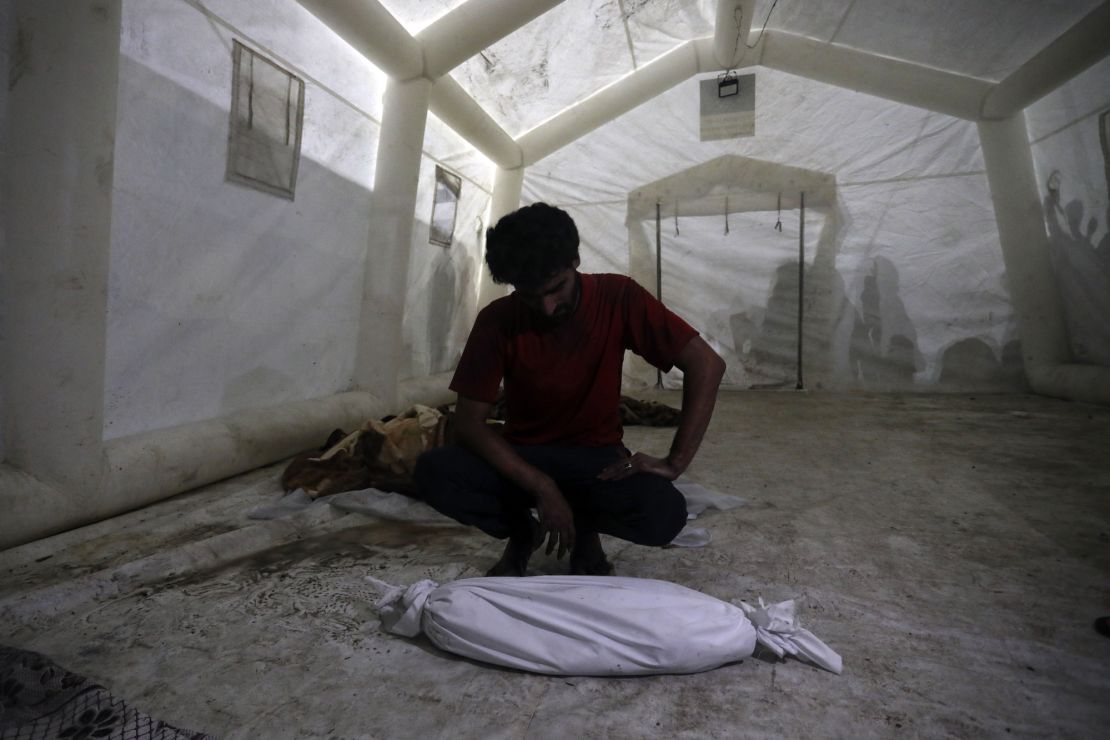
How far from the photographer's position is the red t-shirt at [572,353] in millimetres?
1745

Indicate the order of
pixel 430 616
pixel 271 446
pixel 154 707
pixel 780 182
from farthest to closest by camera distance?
pixel 780 182
pixel 271 446
pixel 430 616
pixel 154 707

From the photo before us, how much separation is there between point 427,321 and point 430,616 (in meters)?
4.39

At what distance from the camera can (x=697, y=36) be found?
19.9 ft

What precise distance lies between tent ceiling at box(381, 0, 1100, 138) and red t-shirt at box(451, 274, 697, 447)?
136 inches

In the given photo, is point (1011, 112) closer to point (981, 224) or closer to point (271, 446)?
point (981, 224)

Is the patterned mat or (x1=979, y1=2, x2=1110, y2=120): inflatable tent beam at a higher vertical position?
(x1=979, y1=2, x2=1110, y2=120): inflatable tent beam

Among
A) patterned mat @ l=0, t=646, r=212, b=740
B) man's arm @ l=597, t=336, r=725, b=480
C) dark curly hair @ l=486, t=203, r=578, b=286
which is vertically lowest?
patterned mat @ l=0, t=646, r=212, b=740

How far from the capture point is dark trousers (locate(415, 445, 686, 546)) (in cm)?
170

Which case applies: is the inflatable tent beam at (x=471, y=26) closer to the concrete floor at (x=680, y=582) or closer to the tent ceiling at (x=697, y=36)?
the tent ceiling at (x=697, y=36)

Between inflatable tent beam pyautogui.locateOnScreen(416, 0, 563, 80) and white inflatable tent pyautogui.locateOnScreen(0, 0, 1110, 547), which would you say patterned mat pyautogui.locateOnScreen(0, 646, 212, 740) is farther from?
inflatable tent beam pyautogui.locateOnScreen(416, 0, 563, 80)

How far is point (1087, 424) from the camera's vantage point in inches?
165

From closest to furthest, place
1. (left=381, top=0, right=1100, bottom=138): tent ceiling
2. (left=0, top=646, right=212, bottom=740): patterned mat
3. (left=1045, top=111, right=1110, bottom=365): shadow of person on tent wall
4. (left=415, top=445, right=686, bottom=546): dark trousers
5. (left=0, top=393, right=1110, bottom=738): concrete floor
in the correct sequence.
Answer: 1. (left=0, top=646, right=212, bottom=740): patterned mat
2. (left=0, top=393, right=1110, bottom=738): concrete floor
3. (left=415, top=445, right=686, bottom=546): dark trousers
4. (left=381, top=0, right=1100, bottom=138): tent ceiling
5. (left=1045, top=111, right=1110, bottom=365): shadow of person on tent wall

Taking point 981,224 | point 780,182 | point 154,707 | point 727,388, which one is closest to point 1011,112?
point 981,224

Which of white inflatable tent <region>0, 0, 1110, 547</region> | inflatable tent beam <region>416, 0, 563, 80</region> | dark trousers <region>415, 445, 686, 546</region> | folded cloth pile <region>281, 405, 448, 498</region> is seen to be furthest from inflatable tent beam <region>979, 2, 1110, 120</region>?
folded cloth pile <region>281, 405, 448, 498</region>
